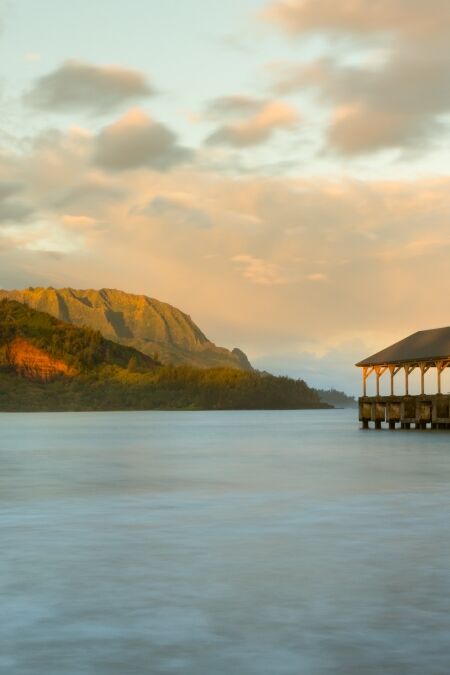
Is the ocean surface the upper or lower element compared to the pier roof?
lower

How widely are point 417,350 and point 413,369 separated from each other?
8.54 ft

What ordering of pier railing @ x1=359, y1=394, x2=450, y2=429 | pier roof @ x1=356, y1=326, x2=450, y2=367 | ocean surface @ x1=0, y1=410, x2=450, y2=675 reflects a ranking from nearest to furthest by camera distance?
ocean surface @ x1=0, y1=410, x2=450, y2=675
pier roof @ x1=356, y1=326, x2=450, y2=367
pier railing @ x1=359, y1=394, x2=450, y2=429

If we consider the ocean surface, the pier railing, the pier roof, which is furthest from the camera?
the pier railing

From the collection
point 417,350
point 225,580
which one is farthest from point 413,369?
point 225,580

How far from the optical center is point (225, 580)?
12.5 m

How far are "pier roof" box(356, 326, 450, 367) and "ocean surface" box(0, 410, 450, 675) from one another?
34.5 m

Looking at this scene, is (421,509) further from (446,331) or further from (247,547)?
(446,331)

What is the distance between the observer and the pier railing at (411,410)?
63594 millimetres

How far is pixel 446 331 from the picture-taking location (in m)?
66.4

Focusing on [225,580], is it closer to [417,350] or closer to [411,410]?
[417,350]

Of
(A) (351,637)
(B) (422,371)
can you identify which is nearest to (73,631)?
(A) (351,637)

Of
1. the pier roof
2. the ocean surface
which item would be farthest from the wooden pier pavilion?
the ocean surface

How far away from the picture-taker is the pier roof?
201 ft

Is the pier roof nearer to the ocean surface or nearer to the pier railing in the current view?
the pier railing
